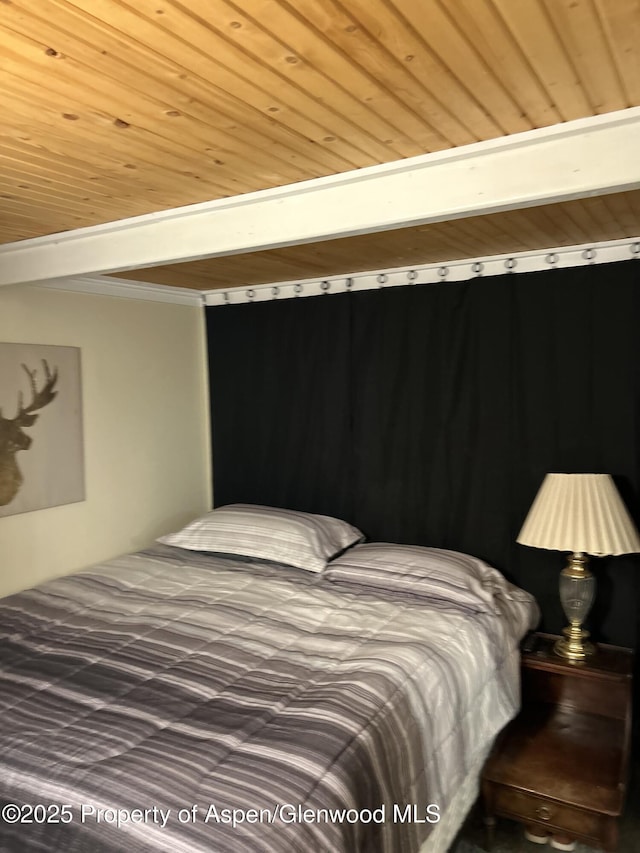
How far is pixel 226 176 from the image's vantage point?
5.98 feet

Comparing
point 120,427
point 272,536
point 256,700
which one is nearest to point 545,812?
point 256,700

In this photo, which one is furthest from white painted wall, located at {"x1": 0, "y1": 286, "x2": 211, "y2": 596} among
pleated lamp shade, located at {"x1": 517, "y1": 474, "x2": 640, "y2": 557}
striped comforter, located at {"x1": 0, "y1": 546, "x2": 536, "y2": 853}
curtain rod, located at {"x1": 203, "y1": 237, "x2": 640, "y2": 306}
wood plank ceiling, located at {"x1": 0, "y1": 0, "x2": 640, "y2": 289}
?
pleated lamp shade, located at {"x1": 517, "y1": 474, "x2": 640, "y2": 557}

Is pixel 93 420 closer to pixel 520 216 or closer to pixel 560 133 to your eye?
pixel 520 216

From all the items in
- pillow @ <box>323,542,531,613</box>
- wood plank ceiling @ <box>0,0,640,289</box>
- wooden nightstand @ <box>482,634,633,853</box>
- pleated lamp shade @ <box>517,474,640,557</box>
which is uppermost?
wood plank ceiling @ <box>0,0,640,289</box>

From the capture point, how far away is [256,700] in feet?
5.75

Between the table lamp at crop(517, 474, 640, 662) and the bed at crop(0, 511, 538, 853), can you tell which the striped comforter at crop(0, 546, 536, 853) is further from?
the table lamp at crop(517, 474, 640, 662)

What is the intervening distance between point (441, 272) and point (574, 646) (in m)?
1.74

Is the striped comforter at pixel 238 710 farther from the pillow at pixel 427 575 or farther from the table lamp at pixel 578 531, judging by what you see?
the table lamp at pixel 578 531

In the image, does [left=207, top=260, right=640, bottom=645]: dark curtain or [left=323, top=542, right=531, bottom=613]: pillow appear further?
[left=207, top=260, right=640, bottom=645]: dark curtain

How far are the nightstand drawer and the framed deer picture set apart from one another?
223cm

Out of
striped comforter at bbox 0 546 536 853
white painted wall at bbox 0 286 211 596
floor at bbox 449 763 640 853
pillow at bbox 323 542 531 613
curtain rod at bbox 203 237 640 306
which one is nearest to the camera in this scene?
striped comforter at bbox 0 546 536 853

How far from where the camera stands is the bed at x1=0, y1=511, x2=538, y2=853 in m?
1.34

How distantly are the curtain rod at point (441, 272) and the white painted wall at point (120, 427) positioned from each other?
0.46 m

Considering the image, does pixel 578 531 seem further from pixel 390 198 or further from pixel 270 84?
pixel 270 84
